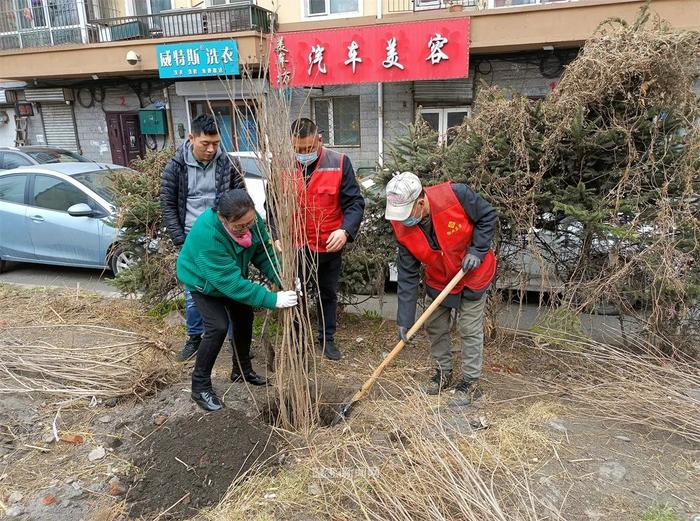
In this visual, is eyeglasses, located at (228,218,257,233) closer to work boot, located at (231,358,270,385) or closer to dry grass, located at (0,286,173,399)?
work boot, located at (231,358,270,385)

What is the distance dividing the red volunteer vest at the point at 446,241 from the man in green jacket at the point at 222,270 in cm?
78

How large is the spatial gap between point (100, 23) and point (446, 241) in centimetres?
1263

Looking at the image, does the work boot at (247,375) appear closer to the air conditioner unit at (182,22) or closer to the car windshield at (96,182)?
the car windshield at (96,182)

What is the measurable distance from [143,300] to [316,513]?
3.11 m

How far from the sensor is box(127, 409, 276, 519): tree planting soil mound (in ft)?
7.70

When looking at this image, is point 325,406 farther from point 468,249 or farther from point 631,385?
point 631,385

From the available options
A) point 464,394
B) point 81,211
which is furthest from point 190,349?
point 81,211

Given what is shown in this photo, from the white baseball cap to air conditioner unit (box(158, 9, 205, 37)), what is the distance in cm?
1041

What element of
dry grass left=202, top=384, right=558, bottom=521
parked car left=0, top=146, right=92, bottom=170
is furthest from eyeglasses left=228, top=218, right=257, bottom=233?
parked car left=0, top=146, right=92, bottom=170

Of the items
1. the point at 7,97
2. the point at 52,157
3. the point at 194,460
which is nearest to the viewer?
the point at 194,460

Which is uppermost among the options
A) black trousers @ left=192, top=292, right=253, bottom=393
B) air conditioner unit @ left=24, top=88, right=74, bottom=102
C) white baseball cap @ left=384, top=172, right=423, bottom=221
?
air conditioner unit @ left=24, top=88, right=74, bottom=102

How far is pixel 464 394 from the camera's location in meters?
3.13

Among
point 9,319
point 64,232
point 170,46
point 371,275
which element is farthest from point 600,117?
point 170,46

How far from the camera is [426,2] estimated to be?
1025cm
